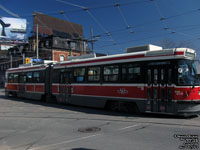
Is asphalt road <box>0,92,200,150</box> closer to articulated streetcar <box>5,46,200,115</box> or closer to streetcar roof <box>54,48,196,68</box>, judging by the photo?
articulated streetcar <box>5,46,200,115</box>

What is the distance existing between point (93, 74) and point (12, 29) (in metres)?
39.4

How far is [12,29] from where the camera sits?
45.5m

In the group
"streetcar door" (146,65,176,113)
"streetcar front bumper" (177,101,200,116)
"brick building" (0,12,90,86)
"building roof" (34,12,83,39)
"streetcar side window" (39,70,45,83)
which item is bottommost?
"streetcar front bumper" (177,101,200,116)

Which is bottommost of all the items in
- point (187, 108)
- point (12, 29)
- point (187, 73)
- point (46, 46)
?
point (187, 108)

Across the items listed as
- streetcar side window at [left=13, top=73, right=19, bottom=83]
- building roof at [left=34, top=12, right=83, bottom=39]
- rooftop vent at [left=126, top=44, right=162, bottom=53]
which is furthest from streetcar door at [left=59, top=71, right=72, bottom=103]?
building roof at [left=34, top=12, right=83, bottom=39]

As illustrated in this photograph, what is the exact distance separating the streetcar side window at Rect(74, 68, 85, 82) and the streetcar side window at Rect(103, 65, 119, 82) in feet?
5.80

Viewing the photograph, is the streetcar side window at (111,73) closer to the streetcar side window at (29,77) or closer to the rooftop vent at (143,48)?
the rooftop vent at (143,48)

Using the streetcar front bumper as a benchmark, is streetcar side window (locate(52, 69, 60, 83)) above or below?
above

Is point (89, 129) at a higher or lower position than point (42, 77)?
lower

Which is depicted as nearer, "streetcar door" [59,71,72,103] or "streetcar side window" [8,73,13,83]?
"streetcar door" [59,71,72,103]

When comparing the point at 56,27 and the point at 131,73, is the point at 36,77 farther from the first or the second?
the point at 56,27

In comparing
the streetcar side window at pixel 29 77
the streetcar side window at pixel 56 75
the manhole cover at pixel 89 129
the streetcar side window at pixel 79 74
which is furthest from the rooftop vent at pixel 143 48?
the streetcar side window at pixel 29 77

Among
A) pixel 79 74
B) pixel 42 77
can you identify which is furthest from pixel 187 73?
pixel 42 77

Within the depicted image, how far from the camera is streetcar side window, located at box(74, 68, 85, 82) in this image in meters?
12.7
